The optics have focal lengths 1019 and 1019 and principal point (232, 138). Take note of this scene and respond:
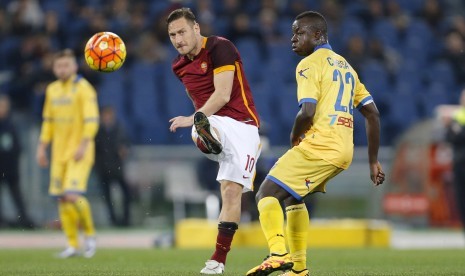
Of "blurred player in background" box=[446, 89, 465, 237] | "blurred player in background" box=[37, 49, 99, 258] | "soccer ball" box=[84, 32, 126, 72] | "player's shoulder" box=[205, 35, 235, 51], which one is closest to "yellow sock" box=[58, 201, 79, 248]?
"blurred player in background" box=[37, 49, 99, 258]

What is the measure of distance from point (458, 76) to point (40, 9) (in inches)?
333

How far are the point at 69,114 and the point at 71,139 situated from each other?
302 mm

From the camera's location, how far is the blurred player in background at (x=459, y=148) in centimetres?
1480

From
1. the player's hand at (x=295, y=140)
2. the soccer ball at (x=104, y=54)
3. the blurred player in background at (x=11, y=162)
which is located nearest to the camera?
the player's hand at (x=295, y=140)

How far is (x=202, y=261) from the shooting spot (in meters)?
10.3

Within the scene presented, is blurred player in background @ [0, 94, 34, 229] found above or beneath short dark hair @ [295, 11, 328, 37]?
beneath

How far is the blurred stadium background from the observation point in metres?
17.3

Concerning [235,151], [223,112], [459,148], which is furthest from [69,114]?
[459,148]

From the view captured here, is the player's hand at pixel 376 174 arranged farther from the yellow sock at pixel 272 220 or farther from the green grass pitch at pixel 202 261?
the green grass pitch at pixel 202 261

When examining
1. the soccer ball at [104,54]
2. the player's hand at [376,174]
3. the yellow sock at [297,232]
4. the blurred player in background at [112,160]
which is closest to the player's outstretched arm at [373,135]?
the player's hand at [376,174]

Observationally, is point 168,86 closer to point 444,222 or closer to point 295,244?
point 444,222

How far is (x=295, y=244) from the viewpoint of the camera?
24.3 feet

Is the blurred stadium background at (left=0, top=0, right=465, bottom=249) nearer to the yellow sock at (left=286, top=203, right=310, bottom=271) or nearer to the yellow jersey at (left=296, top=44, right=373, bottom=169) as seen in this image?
the yellow sock at (left=286, top=203, right=310, bottom=271)

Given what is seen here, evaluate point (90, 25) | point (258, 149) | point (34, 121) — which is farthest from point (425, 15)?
point (258, 149)
